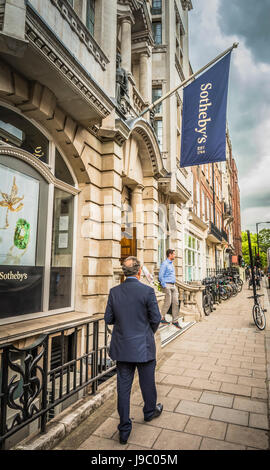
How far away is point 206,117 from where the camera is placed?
26.9ft

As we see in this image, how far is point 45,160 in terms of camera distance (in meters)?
5.36

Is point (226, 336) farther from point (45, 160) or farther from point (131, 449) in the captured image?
point (45, 160)

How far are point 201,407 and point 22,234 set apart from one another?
355cm

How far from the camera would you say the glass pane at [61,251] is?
543 cm

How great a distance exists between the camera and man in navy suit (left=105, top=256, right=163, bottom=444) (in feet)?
9.71

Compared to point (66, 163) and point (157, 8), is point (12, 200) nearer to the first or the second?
point (66, 163)

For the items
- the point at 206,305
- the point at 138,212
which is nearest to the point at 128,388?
the point at 138,212

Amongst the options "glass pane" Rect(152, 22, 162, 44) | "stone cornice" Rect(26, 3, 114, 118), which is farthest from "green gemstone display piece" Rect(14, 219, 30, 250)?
"glass pane" Rect(152, 22, 162, 44)

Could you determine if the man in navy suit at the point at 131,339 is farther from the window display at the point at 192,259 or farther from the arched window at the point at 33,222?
the window display at the point at 192,259

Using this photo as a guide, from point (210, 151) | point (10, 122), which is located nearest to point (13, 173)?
point (10, 122)

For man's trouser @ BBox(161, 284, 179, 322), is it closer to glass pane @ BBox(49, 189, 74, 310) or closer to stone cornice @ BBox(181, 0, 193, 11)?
glass pane @ BBox(49, 189, 74, 310)

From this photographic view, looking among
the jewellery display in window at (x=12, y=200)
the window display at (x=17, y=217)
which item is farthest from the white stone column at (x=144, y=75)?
the jewellery display in window at (x=12, y=200)
